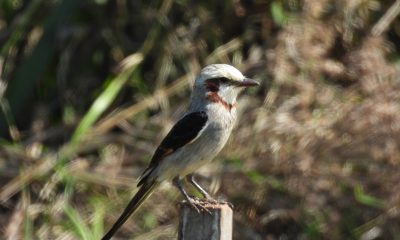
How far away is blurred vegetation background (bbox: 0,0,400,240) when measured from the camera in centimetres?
620

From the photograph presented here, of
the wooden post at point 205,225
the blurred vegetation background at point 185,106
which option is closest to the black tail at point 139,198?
the wooden post at point 205,225

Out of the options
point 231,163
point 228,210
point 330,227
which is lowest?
point 330,227

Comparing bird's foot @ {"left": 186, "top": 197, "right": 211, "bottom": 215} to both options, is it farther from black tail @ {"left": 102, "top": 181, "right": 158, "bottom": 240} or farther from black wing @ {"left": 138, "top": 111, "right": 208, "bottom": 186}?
black wing @ {"left": 138, "top": 111, "right": 208, "bottom": 186}

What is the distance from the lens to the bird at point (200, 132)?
15.4 ft

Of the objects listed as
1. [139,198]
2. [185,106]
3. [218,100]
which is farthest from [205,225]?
[185,106]

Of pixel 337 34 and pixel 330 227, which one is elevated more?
pixel 337 34

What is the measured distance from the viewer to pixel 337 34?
6941mm

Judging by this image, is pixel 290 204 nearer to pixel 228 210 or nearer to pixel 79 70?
pixel 79 70

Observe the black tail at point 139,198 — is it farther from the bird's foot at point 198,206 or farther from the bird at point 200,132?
the bird's foot at point 198,206

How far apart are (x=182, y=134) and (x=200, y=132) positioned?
0.09 m

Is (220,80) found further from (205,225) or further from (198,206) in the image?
(205,225)

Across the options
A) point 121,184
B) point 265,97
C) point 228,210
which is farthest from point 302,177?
point 228,210

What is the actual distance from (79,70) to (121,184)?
1146 mm

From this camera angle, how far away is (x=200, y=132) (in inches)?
185
